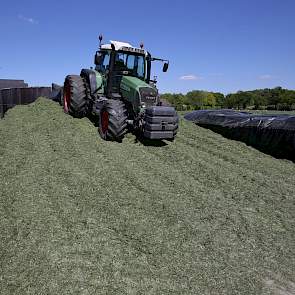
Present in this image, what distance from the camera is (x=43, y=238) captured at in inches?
170

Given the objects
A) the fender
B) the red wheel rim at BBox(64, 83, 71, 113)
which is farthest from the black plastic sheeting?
the red wheel rim at BBox(64, 83, 71, 113)

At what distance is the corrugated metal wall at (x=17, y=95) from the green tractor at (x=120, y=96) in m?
4.57

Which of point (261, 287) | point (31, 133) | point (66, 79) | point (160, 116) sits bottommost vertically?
point (261, 287)

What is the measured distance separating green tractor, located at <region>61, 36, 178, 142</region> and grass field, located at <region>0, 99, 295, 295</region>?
570mm

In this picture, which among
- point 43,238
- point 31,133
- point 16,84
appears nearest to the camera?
point 43,238

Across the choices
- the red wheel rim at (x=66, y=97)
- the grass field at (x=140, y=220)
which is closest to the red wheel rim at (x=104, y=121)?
the grass field at (x=140, y=220)

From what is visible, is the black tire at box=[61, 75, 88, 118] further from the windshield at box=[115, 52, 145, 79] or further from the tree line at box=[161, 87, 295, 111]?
the tree line at box=[161, 87, 295, 111]

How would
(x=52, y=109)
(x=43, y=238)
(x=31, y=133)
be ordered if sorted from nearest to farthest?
(x=43, y=238), (x=31, y=133), (x=52, y=109)

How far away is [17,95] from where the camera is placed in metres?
16.4

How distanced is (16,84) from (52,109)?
22.0m

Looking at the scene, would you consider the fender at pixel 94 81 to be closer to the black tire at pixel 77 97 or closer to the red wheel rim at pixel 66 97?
the black tire at pixel 77 97

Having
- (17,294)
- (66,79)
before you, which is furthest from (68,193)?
(66,79)

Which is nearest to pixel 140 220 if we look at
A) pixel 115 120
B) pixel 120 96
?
Result: pixel 115 120

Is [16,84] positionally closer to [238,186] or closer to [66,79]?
[66,79]
